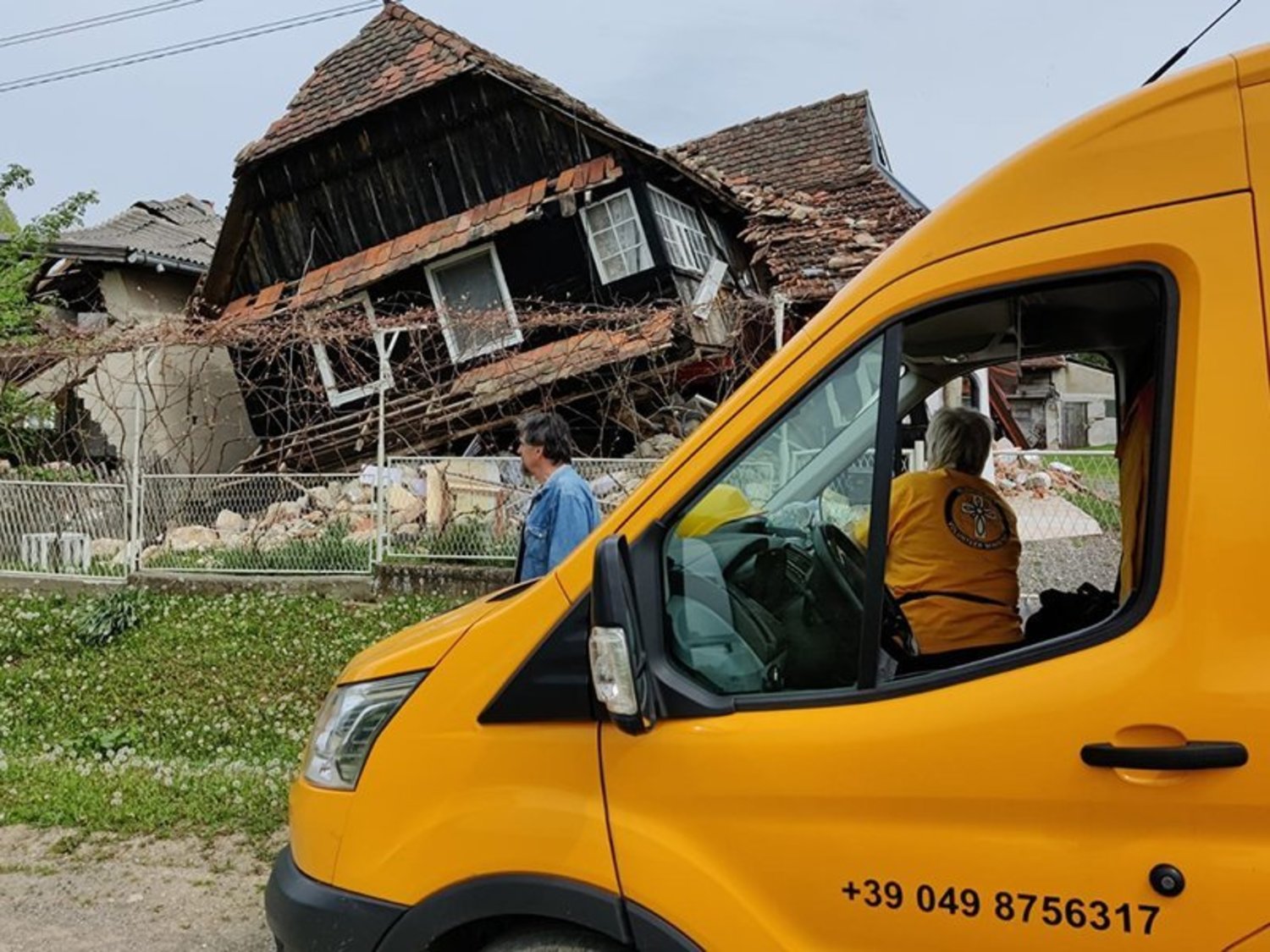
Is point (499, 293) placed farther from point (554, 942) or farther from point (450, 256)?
point (554, 942)

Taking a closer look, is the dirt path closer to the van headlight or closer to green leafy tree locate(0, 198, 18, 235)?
the van headlight

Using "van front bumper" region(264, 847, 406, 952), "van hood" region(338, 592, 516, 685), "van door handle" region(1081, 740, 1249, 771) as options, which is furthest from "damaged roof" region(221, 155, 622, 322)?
"van door handle" region(1081, 740, 1249, 771)

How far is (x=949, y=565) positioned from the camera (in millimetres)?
2482

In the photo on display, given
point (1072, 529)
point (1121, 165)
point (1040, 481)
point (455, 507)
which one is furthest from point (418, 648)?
point (455, 507)

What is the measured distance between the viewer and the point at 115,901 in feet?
12.8

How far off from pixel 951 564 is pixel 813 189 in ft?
47.3

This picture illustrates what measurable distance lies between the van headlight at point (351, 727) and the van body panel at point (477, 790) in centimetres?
6

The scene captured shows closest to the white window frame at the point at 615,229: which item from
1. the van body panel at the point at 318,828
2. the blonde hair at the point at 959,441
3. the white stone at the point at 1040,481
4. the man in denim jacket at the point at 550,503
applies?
the white stone at the point at 1040,481

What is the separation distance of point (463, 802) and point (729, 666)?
66 cm

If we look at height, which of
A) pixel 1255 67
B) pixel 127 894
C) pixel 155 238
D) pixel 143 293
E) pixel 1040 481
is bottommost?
pixel 127 894

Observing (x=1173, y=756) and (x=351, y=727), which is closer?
(x=1173, y=756)

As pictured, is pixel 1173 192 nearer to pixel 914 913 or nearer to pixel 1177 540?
pixel 1177 540

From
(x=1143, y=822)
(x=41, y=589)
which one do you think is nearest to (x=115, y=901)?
(x=1143, y=822)

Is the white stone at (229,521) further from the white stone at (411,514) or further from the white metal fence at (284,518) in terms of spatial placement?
the white stone at (411,514)
